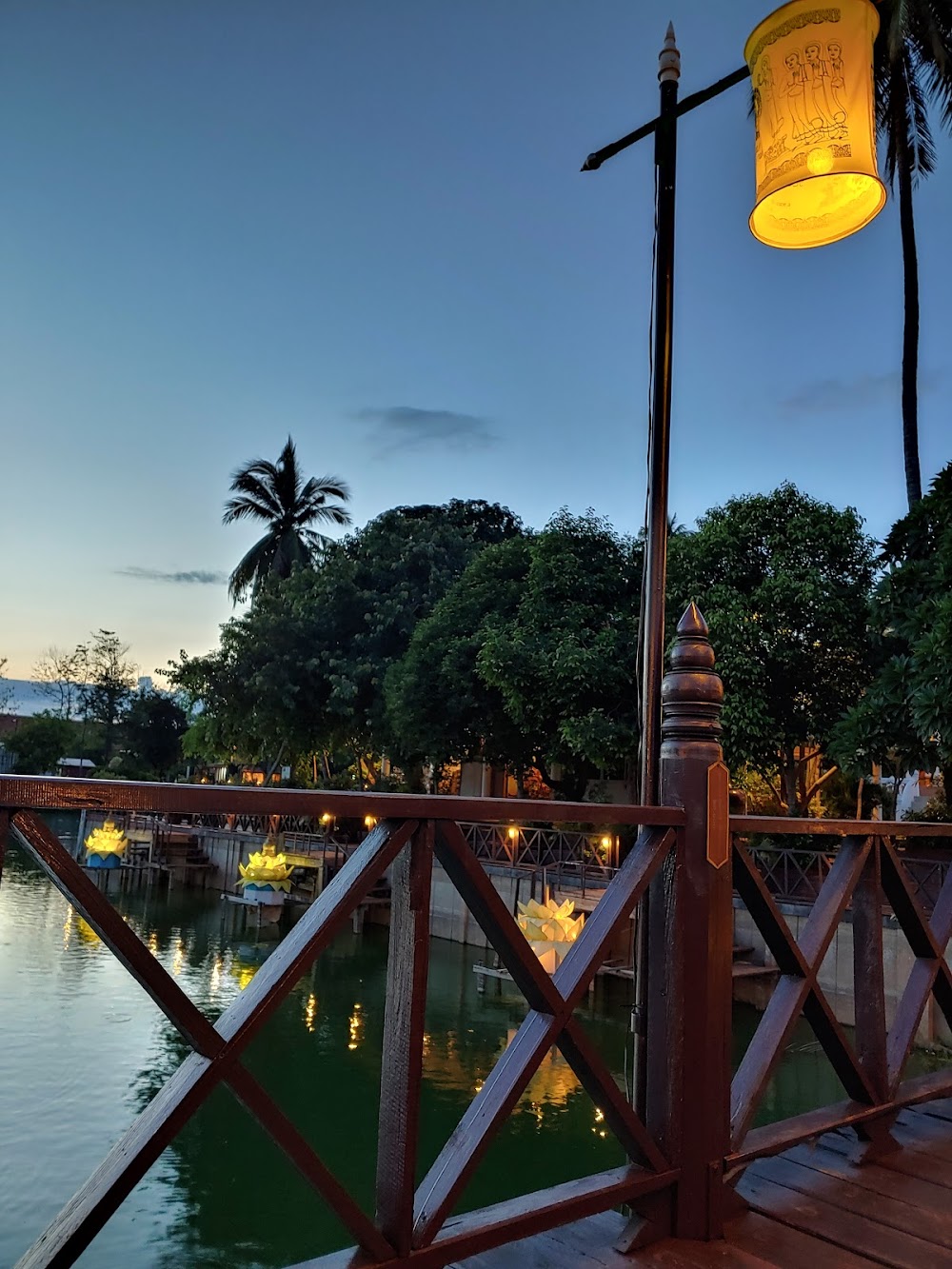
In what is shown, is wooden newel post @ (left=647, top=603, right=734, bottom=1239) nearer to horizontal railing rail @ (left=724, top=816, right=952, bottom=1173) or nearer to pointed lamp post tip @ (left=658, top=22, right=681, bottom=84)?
horizontal railing rail @ (left=724, top=816, right=952, bottom=1173)

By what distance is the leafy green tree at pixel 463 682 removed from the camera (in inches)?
709

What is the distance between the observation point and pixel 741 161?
4.66 metres

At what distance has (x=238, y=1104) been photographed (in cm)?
905

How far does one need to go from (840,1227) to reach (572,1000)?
3.06ft

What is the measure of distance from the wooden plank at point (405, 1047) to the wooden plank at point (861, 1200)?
1.20m

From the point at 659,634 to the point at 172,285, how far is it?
59.4ft

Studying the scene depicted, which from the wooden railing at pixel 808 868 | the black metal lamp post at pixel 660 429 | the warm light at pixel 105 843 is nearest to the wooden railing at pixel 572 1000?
the black metal lamp post at pixel 660 429

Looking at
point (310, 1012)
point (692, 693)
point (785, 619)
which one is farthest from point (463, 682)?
point (692, 693)

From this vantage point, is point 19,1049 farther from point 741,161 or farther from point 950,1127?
point 741,161

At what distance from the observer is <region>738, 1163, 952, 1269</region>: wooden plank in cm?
182

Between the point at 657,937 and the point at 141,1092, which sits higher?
the point at 657,937

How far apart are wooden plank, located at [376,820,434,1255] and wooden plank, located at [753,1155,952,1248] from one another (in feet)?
3.94

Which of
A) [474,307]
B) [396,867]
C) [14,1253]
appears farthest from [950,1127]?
[474,307]

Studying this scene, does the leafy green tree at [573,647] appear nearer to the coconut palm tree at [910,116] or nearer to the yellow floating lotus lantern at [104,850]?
the coconut palm tree at [910,116]
